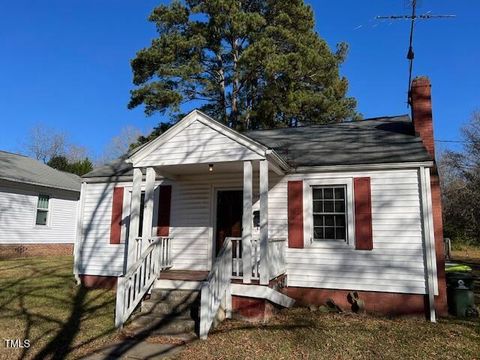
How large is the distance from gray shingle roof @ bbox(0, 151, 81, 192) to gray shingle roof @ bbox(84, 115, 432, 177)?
327 inches

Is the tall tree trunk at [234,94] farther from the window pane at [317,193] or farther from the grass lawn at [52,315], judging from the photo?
the window pane at [317,193]

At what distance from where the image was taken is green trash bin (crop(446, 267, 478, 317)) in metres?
8.26

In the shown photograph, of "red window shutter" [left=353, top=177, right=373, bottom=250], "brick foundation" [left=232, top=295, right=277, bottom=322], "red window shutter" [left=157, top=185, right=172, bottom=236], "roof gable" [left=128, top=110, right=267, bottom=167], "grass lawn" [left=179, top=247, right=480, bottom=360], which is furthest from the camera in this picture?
"red window shutter" [left=157, top=185, right=172, bottom=236]

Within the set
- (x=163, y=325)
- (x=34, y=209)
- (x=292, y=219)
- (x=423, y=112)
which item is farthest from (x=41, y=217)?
(x=423, y=112)

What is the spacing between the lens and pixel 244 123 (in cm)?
2344

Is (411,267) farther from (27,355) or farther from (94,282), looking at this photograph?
(94,282)

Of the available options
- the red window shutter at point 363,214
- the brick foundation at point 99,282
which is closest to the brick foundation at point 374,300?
the red window shutter at point 363,214

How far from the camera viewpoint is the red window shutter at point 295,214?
9188 mm

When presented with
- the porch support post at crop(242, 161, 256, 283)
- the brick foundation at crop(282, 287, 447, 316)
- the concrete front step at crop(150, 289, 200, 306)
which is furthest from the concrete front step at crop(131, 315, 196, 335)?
the brick foundation at crop(282, 287, 447, 316)

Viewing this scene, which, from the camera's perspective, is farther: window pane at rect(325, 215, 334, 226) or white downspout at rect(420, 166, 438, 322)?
window pane at rect(325, 215, 334, 226)

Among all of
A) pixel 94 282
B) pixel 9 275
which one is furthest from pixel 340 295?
pixel 9 275

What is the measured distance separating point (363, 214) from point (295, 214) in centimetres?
156

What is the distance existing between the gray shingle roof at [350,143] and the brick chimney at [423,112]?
0.90 ft

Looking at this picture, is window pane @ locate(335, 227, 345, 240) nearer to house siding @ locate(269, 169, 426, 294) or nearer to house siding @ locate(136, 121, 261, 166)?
house siding @ locate(269, 169, 426, 294)
